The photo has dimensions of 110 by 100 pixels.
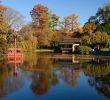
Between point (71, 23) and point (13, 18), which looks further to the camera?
point (71, 23)

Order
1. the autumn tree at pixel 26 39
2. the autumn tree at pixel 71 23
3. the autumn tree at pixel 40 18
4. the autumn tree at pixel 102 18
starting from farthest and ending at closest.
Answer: the autumn tree at pixel 71 23 → the autumn tree at pixel 40 18 → the autumn tree at pixel 102 18 → the autumn tree at pixel 26 39

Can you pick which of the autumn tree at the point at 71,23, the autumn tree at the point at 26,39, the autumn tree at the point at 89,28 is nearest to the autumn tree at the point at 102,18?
the autumn tree at the point at 89,28

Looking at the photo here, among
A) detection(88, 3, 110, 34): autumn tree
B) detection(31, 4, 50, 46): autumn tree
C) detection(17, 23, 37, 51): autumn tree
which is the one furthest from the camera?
detection(31, 4, 50, 46): autumn tree

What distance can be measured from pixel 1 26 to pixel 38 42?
22.1 metres

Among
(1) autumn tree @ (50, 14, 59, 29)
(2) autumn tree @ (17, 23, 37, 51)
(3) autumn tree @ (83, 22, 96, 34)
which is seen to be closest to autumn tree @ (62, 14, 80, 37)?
(1) autumn tree @ (50, 14, 59, 29)

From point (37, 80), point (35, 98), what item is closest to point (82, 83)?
point (37, 80)

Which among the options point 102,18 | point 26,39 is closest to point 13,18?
point 26,39

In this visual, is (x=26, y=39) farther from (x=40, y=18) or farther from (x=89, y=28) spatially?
(x=40, y=18)

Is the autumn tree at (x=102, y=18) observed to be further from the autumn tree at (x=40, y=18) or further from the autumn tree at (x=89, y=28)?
the autumn tree at (x=40, y=18)

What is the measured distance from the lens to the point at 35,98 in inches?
315

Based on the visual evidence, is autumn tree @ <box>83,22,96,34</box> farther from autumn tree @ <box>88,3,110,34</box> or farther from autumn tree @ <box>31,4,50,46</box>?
autumn tree @ <box>31,4,50,46</box>

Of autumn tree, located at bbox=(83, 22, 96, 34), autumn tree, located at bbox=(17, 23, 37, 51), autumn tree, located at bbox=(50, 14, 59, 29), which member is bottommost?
autumn tree, located at bbox=(17, 23, 37, 51)

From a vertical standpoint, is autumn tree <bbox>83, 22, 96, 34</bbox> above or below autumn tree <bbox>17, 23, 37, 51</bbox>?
above

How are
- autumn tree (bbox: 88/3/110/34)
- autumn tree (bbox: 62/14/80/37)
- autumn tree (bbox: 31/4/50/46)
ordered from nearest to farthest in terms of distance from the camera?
autumn tree (bbox: 88/3/110/34) < autumn tree (bbox: 31/4/50/46) < autumn tree (bbox: 62/14/80/37)
